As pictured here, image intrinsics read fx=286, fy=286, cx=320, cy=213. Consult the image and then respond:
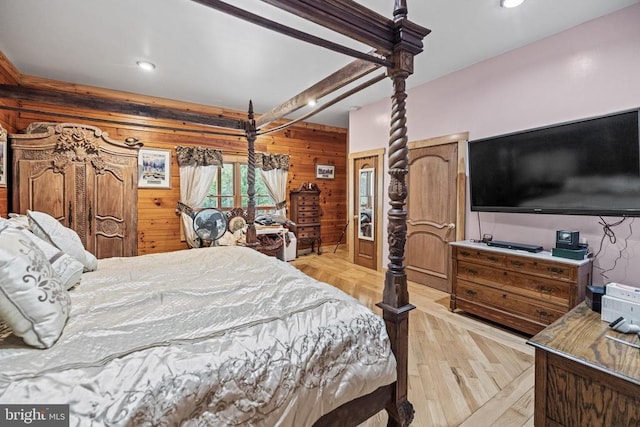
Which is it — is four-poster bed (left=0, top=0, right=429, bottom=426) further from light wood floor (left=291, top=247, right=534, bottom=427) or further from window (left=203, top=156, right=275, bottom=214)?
window (left=203, top=156, right=275, bottom=214)

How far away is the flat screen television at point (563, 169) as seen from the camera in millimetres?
2074

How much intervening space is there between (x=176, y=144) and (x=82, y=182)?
1613mm

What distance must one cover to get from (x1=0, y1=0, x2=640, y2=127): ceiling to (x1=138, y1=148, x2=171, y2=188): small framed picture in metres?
0.92

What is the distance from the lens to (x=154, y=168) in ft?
14.3

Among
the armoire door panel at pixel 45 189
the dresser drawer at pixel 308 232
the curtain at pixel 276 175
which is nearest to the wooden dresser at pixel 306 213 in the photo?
the dresser drawer at pixel 308 232

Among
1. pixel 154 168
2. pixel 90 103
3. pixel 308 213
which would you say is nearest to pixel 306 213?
pixel 308 213

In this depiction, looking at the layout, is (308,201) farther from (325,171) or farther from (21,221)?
(21,221)

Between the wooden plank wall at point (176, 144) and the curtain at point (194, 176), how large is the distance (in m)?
0.13

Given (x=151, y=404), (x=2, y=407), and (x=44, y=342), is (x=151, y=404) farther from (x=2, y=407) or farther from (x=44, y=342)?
(x=44, y=342)

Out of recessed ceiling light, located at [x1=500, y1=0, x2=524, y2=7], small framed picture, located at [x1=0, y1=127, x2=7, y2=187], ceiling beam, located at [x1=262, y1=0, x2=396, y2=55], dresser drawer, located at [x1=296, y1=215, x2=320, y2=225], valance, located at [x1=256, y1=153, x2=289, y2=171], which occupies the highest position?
recessed ceiling light, located at [x1=500, y1=0, x2=524, y2=7]

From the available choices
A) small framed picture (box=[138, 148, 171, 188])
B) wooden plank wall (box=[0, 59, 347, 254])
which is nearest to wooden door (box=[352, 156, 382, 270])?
wooden plank wall (box=[0, 59, 347, 254])

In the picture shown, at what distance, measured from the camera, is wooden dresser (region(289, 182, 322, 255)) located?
5.58m

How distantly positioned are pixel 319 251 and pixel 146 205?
10.3 feet

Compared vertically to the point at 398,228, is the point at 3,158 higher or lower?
higher
